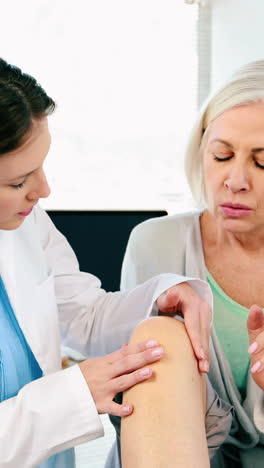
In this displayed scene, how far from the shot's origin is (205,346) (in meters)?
1.04

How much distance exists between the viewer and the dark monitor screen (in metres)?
1.82

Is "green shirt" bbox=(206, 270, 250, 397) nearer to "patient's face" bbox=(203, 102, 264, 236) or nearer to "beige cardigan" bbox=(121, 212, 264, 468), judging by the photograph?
"beige cardigan" bbox=(121, 212, 264, 468)

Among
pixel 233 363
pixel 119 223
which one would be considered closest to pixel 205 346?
pixel 233 363

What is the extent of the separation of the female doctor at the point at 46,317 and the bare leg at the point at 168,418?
2 centimetres

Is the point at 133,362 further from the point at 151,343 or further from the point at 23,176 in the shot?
the point at 23,176

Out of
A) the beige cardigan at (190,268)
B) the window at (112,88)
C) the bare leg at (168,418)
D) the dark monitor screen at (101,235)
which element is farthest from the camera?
the window at (112,88)

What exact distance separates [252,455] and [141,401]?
54 centimetres

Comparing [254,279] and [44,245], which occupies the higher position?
[44,245]

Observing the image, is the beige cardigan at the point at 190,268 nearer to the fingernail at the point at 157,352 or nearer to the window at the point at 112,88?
the fingernail at the point at 157,352

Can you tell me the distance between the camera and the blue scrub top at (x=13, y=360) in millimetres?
1045

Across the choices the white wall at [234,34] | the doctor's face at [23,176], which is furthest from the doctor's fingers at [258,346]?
the white wall at [234,34]

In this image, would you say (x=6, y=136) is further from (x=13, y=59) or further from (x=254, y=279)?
(x=13, y=59)

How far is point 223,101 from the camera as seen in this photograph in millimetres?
1345

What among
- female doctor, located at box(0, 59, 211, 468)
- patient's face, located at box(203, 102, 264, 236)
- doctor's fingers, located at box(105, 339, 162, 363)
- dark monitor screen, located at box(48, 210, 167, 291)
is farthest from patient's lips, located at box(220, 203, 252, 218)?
dark monitor screen, located at box(48, 210, 167, 291)
